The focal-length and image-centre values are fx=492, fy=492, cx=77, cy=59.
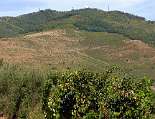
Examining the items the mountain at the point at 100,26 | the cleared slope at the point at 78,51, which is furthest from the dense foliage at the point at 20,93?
the mountain at the point at 100,26

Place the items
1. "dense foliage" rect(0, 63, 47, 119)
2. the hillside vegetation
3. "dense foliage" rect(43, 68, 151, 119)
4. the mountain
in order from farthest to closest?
the mountain → "dense foliage" rect(0, 63, 47, 119) → the hillside vegetation → "dense foliage" rect(43, 68, 151, 119)

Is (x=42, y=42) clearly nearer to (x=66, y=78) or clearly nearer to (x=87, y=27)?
(x=87, y=27)

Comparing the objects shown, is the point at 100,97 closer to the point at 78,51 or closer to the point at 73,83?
the point at 73,83

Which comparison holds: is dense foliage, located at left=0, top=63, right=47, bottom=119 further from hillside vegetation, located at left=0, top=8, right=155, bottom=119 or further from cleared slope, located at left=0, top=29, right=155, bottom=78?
cleared slope, located at left=0, top=29, right=155, bottom=78

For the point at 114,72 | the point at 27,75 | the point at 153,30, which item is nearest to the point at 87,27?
the point at 153,30

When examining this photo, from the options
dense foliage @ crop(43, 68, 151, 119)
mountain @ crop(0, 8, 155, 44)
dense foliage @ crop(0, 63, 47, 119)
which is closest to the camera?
dense foliage @ crop(43, 68, 151, 119)

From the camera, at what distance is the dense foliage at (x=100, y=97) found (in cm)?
1953

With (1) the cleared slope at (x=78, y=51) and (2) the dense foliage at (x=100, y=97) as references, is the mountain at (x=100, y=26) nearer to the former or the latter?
(1) the cleared slope at (x=78, y=51)

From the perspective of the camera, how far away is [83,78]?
22.6 meters

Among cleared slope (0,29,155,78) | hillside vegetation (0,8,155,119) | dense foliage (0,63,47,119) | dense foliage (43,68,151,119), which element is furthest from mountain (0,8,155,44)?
dense foliage (43,68,151,119)

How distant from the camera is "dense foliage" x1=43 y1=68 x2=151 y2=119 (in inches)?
769

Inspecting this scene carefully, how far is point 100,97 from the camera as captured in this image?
2080 centimetres

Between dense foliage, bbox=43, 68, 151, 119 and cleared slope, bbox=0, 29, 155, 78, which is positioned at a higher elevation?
dense foliage, bbox=43, 68, 151, 119

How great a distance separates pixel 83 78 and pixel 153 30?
500 feet
